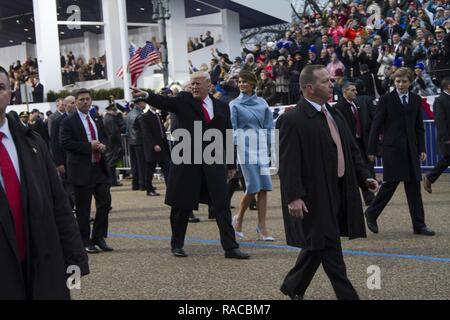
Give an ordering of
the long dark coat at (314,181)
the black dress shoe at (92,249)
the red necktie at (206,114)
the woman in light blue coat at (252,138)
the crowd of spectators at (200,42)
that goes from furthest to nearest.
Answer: the crowd of spectators at (200,42) → the woman in light blue coat at (252,138) → the black dress shoe at (92,249) → the red necktie at (206,114) → the long dark coat at (314,181)

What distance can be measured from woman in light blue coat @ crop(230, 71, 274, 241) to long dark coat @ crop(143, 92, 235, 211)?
0.69 metres

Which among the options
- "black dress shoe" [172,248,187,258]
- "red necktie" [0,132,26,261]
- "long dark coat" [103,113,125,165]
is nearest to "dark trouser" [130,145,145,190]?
"long dark coat" [103,113,125,165]

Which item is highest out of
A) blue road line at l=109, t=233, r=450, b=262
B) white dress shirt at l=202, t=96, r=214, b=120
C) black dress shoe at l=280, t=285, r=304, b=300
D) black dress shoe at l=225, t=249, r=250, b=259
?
white dress shirt at l=202, t=96, r=214, b=120

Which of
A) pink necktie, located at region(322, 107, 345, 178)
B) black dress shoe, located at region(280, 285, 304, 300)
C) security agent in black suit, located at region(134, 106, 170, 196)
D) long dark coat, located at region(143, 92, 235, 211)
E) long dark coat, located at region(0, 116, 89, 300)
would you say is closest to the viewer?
long dark coat, located at region(0, 116, 89, 300)

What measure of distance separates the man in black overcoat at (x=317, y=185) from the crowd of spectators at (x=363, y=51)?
8.05 m

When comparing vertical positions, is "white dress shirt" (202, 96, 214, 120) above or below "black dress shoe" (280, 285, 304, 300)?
above

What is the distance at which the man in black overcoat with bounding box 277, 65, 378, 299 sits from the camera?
5.39m

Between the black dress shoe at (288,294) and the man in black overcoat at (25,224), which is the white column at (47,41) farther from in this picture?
the man in black overcoat at (25,224)

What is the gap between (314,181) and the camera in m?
5.47

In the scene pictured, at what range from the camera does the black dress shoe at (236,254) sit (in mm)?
7805

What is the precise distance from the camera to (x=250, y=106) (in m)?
9.03

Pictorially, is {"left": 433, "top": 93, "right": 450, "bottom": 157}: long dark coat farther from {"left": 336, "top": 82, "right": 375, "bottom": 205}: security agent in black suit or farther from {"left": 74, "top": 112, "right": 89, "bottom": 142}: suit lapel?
{"left": 74, "top": 112, "right": 89, "bottom": 142}: suit lapel

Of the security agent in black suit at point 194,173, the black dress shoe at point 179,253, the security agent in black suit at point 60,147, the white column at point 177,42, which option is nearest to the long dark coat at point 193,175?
the security agent in black suit at point 194,173

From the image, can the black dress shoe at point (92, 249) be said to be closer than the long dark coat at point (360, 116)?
Yes
